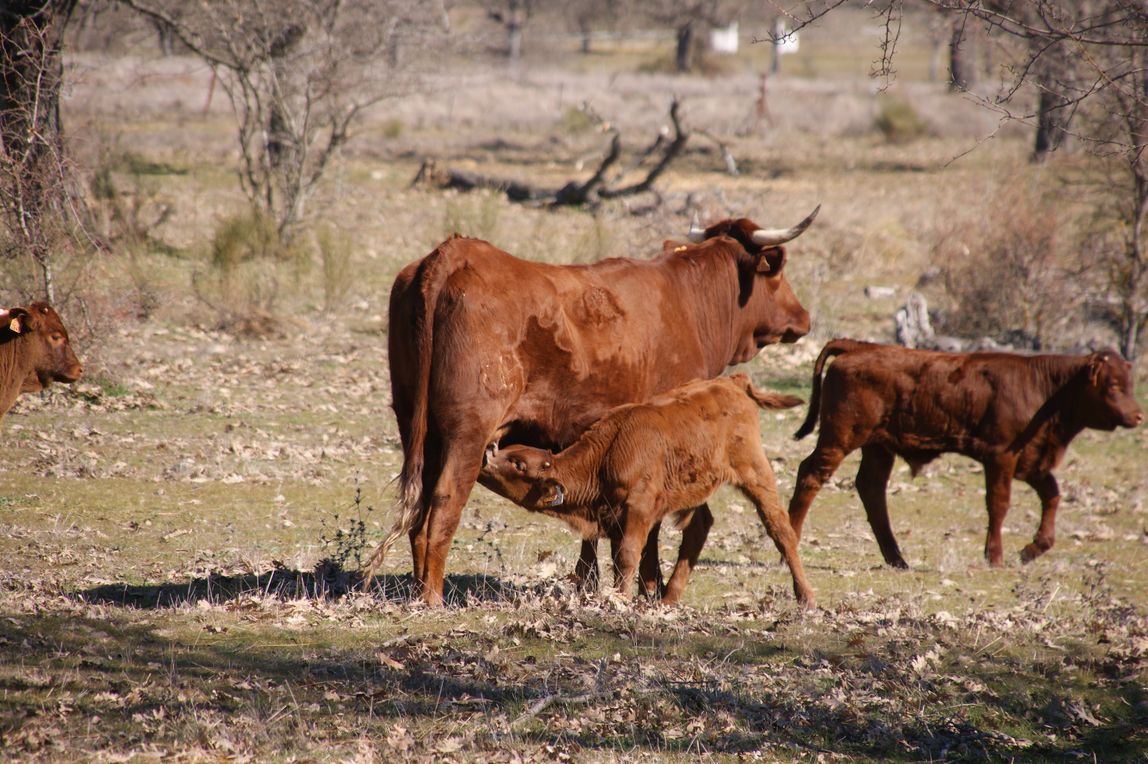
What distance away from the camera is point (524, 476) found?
277 inches

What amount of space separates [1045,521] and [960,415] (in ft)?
4.20

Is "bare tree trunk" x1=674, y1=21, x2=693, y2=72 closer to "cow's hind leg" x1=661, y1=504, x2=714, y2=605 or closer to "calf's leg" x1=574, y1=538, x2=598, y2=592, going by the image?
"cow's hind leg" x1=661, y1=504, x2=714, y2=605

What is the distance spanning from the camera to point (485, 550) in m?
9.27

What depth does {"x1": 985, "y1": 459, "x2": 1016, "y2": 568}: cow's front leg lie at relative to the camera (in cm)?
1001

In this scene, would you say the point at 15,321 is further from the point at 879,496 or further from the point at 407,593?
the point at 879,496

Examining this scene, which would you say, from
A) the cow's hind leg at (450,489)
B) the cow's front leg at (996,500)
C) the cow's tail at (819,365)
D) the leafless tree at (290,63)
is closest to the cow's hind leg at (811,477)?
the cow's tail at (819,365)

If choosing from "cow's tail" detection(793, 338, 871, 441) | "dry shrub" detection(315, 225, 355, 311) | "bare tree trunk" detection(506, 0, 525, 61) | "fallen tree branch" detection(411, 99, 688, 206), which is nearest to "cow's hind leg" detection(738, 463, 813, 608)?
"cow's tail" detection(793, 338, 871, 441)

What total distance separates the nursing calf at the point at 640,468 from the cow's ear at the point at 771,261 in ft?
5.76

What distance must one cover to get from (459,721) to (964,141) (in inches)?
1669

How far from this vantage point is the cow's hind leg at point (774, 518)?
25.5 feet

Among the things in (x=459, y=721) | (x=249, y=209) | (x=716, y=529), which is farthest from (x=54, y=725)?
(x=249, y=209)

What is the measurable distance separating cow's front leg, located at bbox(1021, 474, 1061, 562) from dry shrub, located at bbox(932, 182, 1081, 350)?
836 centimetres

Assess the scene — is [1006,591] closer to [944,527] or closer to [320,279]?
[944,527]

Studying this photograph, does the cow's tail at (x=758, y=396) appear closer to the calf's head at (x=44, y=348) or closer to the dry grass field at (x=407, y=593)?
the dry grass field at (x=407, y=593)
